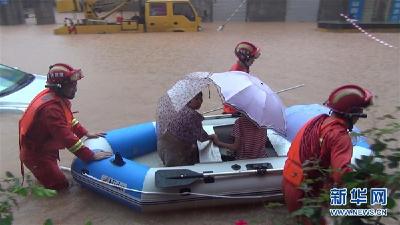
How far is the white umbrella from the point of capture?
3.75 meters

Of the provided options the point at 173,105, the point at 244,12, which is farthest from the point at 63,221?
the point at 244,12

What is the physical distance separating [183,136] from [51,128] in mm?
1305

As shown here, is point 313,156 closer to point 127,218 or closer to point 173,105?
point 173,105

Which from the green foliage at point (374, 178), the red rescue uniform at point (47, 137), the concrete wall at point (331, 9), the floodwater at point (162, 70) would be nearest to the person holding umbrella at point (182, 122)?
the floodwater at point (162, 70)

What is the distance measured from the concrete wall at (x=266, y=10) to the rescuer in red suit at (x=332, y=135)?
62.8ft

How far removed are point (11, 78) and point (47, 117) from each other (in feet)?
8.63

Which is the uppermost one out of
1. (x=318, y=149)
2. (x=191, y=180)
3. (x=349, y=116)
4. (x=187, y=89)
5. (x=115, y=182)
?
(x=349, y=116)

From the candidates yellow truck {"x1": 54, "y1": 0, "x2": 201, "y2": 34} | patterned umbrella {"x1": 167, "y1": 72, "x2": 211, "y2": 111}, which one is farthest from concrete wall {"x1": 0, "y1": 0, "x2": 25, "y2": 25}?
patterned umbrella {"x1": 167, "y1": 72, "x2": 211, "y2": 111}

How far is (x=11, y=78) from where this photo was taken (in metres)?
6.12

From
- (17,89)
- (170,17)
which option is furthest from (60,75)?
(170,17)

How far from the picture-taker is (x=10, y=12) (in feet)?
71.7

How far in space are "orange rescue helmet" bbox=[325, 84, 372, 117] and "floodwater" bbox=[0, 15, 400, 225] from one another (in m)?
0.10

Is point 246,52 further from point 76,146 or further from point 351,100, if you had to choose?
point 351,100

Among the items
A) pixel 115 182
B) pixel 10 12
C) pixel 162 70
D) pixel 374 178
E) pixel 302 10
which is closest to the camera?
pixel 374 178
